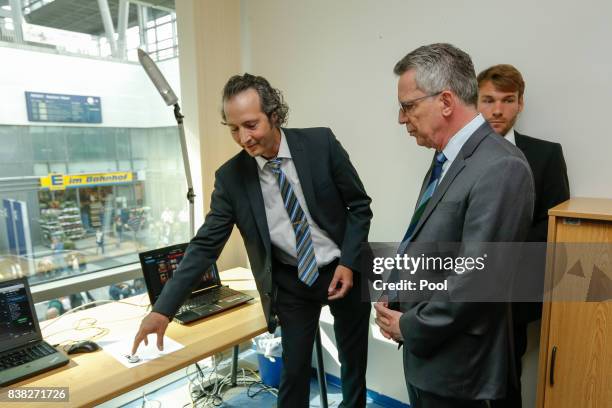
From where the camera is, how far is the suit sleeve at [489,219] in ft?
3.39

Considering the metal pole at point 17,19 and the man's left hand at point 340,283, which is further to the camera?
the metal pole at point 17,19

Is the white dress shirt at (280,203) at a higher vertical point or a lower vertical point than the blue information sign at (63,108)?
lower

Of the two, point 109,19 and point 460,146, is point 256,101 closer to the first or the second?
point 460,146

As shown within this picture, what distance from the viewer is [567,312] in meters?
1.50

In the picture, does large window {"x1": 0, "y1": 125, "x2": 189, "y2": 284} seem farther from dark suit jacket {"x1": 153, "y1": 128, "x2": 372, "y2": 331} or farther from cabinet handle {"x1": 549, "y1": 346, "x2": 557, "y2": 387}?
cabinet handle {"x1": 549, "y1": 346, "x2": 557, "y2": 387}

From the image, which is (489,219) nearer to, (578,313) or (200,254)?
(578,313)

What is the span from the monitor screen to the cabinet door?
6.55ft

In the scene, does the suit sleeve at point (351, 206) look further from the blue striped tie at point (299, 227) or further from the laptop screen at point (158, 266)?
the laptop screen at point (158, 266)

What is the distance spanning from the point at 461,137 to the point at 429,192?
0.21m

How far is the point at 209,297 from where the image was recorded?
2145 millimetres

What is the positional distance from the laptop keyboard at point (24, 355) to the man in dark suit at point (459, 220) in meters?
1.33

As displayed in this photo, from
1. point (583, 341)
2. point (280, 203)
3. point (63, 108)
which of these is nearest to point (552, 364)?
point (583, 341)

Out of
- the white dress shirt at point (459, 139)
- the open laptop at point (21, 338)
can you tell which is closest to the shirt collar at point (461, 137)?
the white dress shirt at point (459, 139)

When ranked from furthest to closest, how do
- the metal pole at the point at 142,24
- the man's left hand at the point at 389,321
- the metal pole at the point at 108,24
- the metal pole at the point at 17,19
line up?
1. the metal pole at the point at 142,24
2. the metal pole at the point at 108,24
3. the metal pole at the point at 17,19
4. the man's left hand at the point at 389,321
